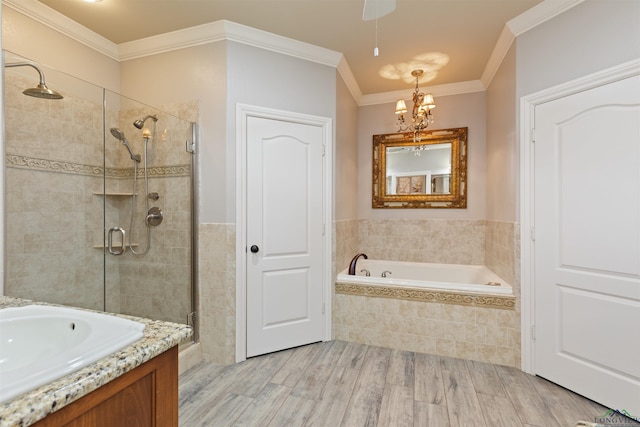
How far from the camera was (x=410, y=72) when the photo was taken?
10.5ft

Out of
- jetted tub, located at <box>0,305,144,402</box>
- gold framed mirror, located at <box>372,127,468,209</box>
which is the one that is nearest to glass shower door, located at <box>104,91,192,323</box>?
jetted tub, located at <box>0,305,144,402</box>

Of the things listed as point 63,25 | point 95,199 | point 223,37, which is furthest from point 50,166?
point 223,37

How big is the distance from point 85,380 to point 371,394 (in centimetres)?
184

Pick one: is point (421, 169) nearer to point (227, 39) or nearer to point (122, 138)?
point (227, 39)

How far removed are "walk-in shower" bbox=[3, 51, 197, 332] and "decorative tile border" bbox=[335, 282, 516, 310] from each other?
4.61ft

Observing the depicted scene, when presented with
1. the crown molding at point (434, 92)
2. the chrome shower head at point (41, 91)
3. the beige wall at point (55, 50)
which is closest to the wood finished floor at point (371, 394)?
the chrome shower head at point (41, 91)

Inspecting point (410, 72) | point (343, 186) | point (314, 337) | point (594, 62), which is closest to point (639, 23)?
point (594, 62)

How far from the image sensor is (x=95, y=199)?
2236mm

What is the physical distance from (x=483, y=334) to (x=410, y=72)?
2564 mm

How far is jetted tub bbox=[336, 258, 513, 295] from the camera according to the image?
2.57 m

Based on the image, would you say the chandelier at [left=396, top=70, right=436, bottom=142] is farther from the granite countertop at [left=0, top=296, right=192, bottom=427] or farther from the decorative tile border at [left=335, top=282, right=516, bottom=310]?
the granite countertop at [left=0, top=296, right=192, bottom=427]

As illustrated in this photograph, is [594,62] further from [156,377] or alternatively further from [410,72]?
[156,377]

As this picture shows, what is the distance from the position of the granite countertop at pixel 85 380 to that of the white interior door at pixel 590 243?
7.82ft

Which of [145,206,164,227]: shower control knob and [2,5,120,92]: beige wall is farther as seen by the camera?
[145,206,164,227]: shower control knob
